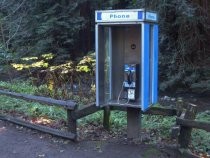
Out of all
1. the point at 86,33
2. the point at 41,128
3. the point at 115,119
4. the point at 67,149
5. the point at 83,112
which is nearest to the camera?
the point at 67,149

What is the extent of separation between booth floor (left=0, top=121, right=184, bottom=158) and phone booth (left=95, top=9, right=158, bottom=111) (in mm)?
714

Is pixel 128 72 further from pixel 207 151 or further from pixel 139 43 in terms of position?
pixel 207 151

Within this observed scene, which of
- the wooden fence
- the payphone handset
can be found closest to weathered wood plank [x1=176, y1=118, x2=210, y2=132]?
the wooden fence

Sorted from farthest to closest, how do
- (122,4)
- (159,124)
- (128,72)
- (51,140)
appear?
(122,4), (159,124), (51,140), (128,72)

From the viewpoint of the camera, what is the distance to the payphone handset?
6910mm

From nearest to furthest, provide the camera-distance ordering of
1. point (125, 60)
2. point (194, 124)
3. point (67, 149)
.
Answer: point (194, 124) → point (67, 149) → point (125, 60)

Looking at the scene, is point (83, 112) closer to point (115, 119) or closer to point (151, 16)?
point (115, 119)

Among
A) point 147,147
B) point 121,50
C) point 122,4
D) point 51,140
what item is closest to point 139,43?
point 121,50

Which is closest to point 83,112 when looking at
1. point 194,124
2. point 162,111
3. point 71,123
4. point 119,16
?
point 71,123

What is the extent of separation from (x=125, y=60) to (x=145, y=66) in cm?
89

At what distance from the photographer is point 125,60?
7.27 metres

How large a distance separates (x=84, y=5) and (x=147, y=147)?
15.4 metres

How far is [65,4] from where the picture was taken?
20.7 m

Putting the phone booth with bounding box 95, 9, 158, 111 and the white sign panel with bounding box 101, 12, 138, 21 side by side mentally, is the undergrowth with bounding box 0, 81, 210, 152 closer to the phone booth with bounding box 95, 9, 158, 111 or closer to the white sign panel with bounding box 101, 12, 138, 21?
the phone booth with bounding box 95, 9, 158, 111
